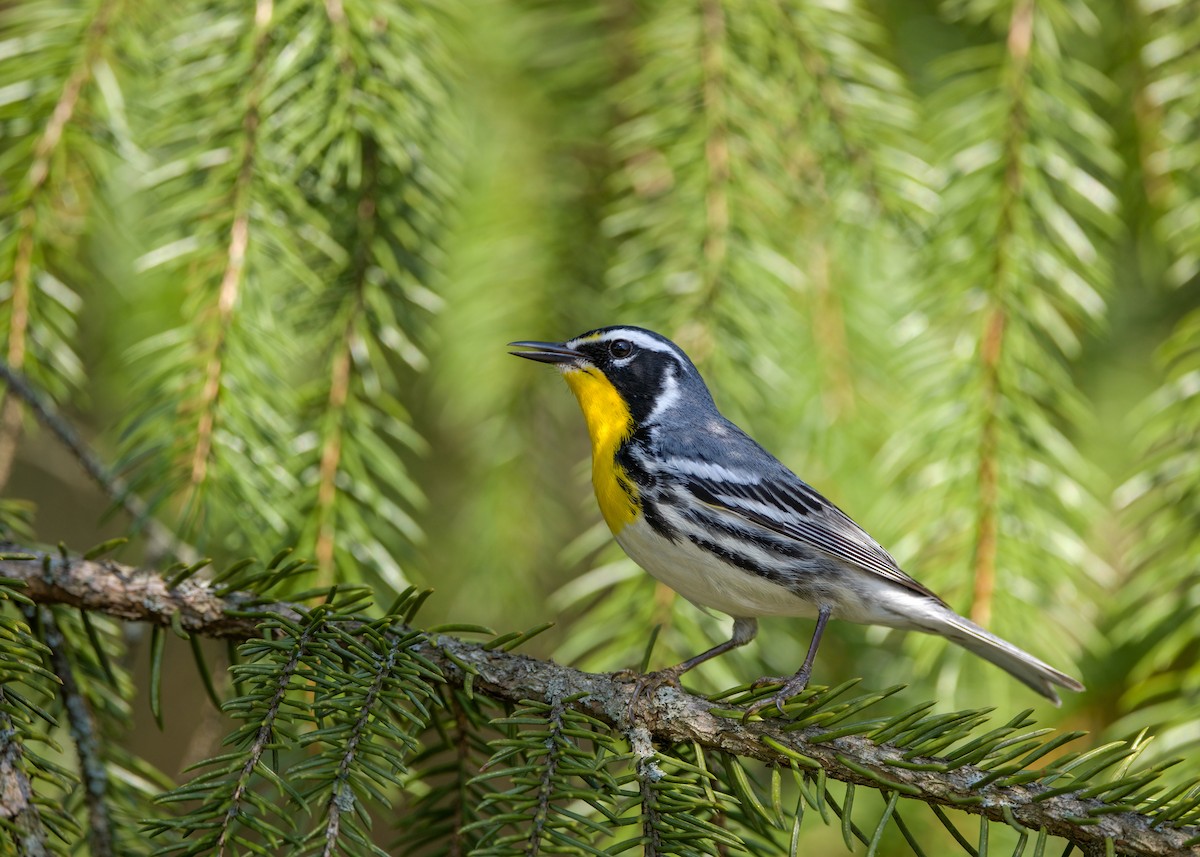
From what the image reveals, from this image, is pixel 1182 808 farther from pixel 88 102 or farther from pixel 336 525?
pixel 88 102

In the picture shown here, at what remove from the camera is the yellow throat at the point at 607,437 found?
240cm

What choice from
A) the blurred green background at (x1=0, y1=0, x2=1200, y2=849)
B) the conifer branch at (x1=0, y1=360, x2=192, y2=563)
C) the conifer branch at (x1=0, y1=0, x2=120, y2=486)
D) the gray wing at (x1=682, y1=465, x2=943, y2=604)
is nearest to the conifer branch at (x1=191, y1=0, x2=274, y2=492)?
the blurred green background at (x1=0, y1=0, x2=1200, y2=849)

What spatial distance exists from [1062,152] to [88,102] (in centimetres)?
224

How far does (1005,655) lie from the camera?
2.32 m

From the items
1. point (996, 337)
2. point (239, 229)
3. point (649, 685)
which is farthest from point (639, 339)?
point (649, 685)

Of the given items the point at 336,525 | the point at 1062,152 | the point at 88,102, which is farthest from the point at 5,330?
the point at 1062,152

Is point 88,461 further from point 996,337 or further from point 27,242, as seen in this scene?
point 996,337

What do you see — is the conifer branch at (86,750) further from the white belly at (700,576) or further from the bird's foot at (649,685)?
the white belly at (700,576)

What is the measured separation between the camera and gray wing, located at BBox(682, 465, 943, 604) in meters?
2.46

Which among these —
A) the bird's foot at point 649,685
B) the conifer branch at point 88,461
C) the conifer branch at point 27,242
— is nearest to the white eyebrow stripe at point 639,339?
the bird's foot at point 649,685

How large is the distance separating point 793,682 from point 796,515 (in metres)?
0.68

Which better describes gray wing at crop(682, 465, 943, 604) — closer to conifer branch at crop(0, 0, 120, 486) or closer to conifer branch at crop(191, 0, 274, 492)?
conifer branch at crop(191, 0, 274, 492)

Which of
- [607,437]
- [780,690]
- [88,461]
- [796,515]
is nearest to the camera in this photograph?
[780,690]

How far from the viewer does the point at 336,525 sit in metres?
2.23
